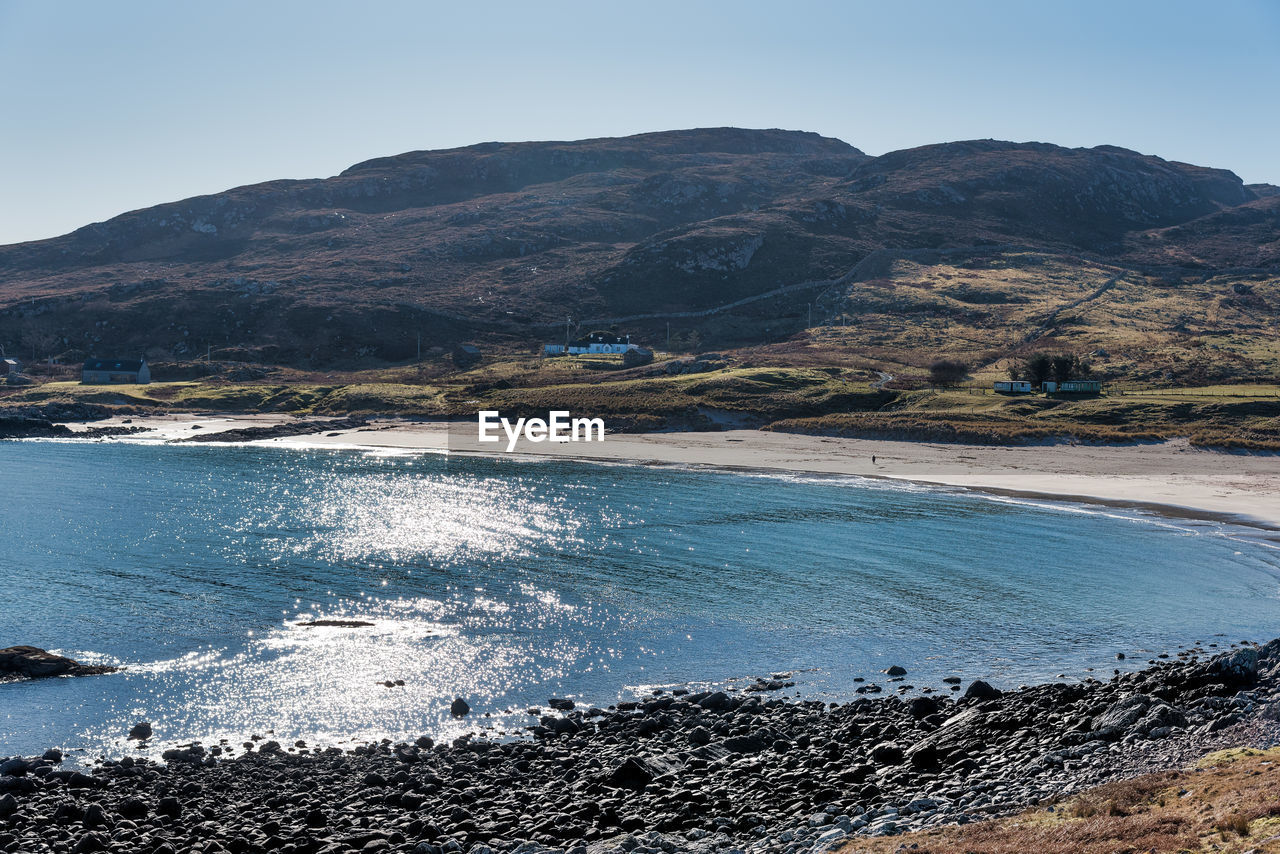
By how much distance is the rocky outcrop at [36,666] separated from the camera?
102 feet

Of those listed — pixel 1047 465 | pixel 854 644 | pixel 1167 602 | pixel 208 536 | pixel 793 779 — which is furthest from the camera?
pixel 1047 465

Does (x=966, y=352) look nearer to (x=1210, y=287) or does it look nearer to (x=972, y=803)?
(x=1210, y=287)

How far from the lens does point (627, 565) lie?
160ft

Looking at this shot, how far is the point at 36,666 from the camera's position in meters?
31.2

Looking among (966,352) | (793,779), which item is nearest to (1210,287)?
(966,352)

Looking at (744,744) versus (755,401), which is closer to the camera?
(744,744)

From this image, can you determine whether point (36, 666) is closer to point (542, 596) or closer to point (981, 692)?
point (542, 596)

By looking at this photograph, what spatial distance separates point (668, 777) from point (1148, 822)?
9.92 m

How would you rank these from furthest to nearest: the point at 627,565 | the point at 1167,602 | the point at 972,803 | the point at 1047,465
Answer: the point at 1047,465 < the point at 627,565 < the point at 1167,602 < the point at 972,803

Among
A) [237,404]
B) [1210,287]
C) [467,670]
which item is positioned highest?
[1210,287]

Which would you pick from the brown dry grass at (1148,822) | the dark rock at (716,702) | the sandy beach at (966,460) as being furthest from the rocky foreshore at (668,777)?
the sandy beach at (966,460)

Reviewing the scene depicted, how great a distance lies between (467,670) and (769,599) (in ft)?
48.6

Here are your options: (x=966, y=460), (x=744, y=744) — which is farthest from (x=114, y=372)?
(x=744, y=744)

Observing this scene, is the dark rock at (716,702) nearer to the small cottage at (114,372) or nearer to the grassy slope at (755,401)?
the grassy slope at (755,401)
